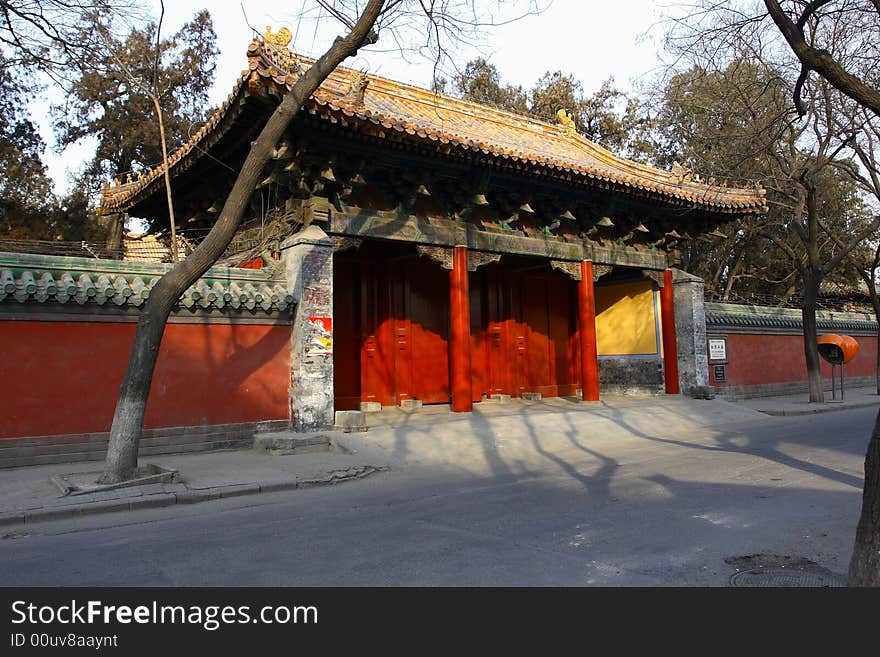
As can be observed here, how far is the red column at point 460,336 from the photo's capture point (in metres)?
11.0

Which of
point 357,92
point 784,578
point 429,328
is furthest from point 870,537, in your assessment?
point 429,328

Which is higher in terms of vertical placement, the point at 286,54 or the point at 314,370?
the point at 286,54

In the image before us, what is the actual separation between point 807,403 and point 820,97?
6.45m

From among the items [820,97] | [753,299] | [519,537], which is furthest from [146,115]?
[753,299]

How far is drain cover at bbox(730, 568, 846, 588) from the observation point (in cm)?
338

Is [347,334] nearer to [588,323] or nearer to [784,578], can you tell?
[588,323]

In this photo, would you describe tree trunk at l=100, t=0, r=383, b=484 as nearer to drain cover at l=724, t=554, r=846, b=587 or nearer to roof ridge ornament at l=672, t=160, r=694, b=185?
drain cover at l=724, t=554, r=846, b=587

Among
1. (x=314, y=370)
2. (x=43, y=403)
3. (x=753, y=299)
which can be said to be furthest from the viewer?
(x=753, y=299)

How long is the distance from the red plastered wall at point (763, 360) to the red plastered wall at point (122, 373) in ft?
35.1

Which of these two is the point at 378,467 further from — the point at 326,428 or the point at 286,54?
the point at 286,54

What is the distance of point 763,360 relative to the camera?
16.9 meters

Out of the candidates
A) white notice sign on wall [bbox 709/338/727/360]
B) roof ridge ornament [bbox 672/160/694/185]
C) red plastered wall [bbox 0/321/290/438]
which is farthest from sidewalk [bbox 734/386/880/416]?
red plastered wall [bbox 0/321/290/438]

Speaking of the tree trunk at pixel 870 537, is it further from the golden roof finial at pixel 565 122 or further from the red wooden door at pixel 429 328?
the golden roof finial at pixel 565 122

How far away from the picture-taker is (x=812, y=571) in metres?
3.60
